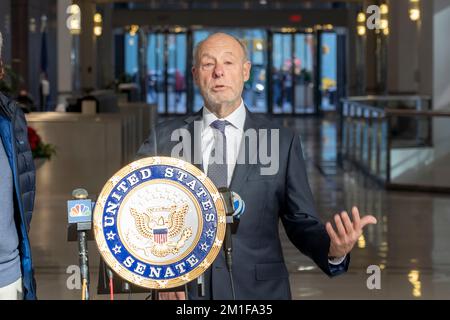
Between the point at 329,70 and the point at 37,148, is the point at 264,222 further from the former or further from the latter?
the point at 329,70

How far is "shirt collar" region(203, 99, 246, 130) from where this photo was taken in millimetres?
3105

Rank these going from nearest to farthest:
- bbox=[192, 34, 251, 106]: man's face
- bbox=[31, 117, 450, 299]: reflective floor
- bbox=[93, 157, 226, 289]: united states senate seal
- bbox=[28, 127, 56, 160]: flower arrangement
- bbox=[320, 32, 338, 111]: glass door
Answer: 1. bbox=[93, 157, 226, 289]: united states senate seal
2. bbox=[192, 34, 251, 106]: man's face
3. bbox=[31, 117, 450, 299]: reflective floor
4. bbox=[28, 127, 56, 160]: flower arrangement
5. bbox=[320, 32, 338, 111]: glass door

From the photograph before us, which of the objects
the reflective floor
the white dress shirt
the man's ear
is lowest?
the reflective floor

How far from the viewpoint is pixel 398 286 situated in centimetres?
783

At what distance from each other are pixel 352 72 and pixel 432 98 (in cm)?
1526

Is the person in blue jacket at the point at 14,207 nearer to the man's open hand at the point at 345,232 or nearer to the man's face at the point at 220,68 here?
the man's face at the point at 220,68

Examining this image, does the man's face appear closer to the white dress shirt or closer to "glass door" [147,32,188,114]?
the white dress shirt

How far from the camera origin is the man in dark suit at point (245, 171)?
2984mm

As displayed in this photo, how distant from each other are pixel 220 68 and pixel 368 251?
6.60 metres

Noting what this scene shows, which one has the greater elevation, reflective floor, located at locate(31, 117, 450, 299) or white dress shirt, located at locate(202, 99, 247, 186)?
white dress shirt, located at locate(202, 99, 247, 186)

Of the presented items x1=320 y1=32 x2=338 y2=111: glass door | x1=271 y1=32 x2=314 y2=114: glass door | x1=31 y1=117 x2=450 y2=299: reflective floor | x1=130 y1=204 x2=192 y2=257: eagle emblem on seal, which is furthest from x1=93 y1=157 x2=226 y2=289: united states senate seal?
x1=320 y1=32 x2=338 y2=111: glass door

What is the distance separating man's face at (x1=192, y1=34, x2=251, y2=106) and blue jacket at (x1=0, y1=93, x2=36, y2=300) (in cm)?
47

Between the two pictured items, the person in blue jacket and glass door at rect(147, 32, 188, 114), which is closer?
the person in blue jacket

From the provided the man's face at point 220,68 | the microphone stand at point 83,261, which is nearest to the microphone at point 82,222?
the microphone stand at point 83,261
